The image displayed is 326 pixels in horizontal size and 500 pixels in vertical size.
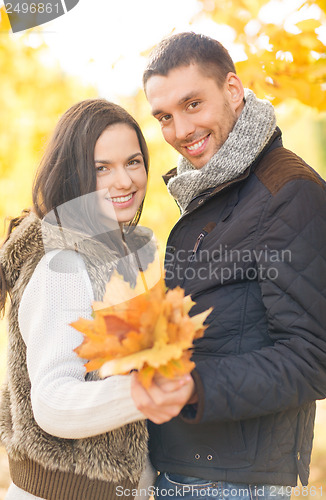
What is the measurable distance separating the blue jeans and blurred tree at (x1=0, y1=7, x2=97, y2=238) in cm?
247

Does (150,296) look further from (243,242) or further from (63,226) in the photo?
(63,226)

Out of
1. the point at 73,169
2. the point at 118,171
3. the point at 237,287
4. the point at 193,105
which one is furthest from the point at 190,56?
the point at 237,287

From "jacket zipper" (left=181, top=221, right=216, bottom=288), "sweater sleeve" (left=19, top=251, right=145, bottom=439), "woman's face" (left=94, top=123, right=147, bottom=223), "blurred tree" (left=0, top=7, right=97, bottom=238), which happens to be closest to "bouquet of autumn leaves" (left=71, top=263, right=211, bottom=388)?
"sweater sleeve" (left=19, top=251, right=145, bottom=439)

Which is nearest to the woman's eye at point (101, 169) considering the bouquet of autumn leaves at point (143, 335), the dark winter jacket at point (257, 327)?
the dark winter jacket at point (257, 327)

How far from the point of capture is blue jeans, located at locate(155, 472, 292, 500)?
1.79 metres

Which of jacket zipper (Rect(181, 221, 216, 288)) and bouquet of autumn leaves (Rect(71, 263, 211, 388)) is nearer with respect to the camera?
bouquet of autumn leaves (Rect(71, 263, 211, 388))

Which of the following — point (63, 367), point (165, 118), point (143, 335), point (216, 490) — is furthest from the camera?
point (165, 118)

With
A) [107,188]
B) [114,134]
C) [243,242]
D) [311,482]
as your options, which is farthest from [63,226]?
[311,482]

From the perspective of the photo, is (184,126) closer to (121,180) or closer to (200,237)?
(121,180)

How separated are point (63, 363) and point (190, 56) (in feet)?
4.12

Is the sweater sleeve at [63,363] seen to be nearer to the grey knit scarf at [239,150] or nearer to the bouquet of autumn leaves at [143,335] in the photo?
the bouquet of autumn leaves at [143,335]

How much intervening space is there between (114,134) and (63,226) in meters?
0.46

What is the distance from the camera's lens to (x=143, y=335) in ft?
4.09

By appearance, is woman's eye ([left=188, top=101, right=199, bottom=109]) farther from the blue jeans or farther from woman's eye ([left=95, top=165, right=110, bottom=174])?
the blue jeans
